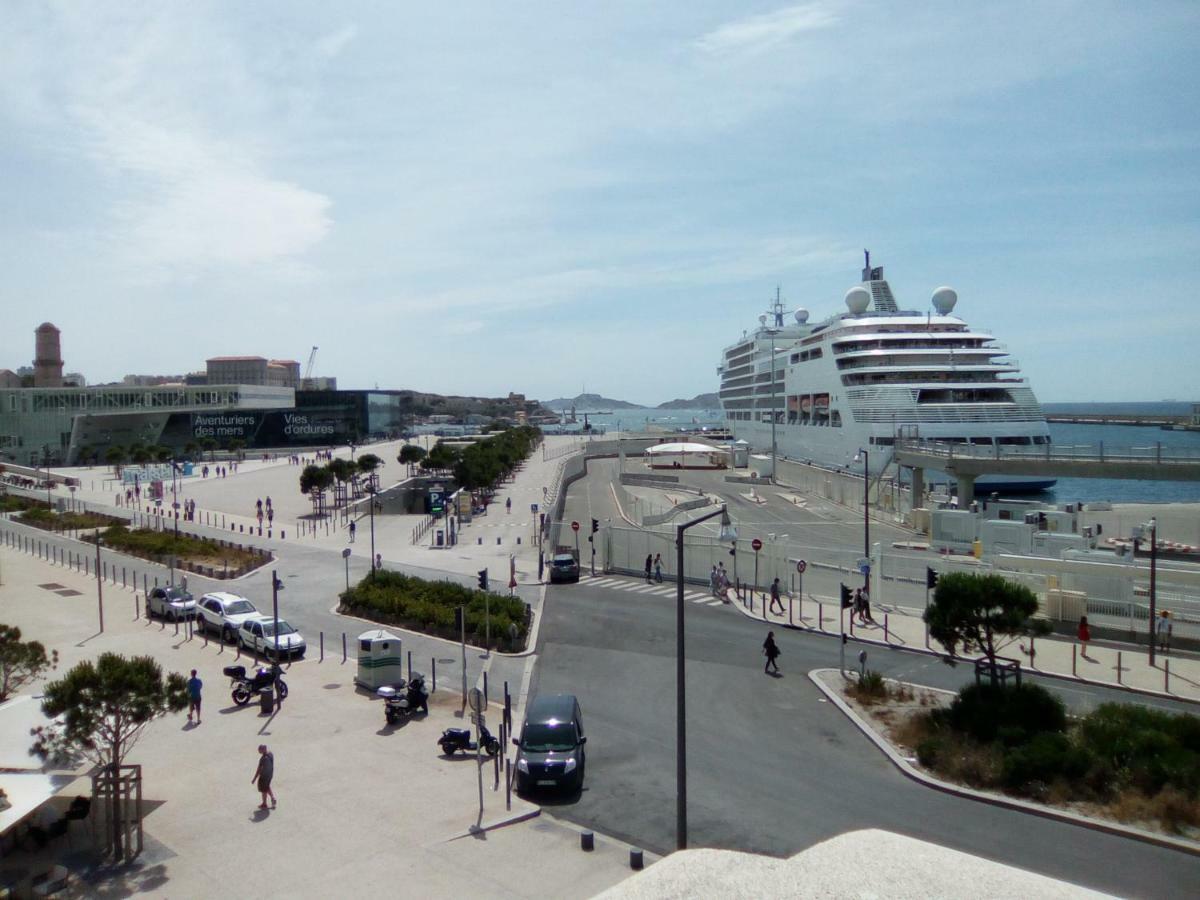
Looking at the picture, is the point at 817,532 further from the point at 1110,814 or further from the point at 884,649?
the point at 1110,814

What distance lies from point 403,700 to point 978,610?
10604 millimetres

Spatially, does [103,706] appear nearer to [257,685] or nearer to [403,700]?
[403,700]

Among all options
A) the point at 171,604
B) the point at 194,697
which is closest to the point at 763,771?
the point at 194,697

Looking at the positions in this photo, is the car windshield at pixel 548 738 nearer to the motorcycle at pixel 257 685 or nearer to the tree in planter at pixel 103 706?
the tree in planter at pixel 103 706

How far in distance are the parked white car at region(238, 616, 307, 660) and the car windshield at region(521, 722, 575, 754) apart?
8417 millimetres

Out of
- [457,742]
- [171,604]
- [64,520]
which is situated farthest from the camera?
[64,520]

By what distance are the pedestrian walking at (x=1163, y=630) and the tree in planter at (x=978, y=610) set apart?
6717mm

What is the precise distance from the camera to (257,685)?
16.7 metres

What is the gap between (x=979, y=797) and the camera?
40.0ft

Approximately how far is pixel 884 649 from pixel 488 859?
13159 mm

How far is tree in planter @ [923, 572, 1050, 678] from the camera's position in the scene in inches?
603

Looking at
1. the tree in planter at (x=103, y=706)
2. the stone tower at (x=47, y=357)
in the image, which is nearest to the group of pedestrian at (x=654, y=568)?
the tree in planter at (x=103, y=706)

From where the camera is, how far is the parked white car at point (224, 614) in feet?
72.3

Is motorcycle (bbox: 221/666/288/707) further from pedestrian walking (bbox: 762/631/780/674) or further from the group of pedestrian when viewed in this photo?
the group of pedestrian
